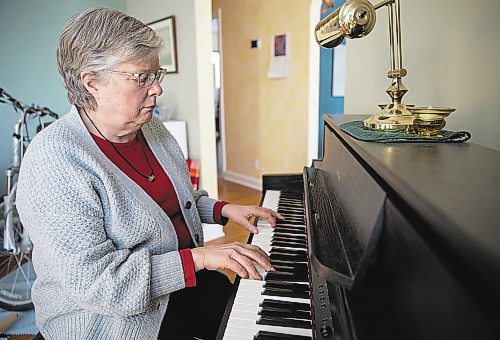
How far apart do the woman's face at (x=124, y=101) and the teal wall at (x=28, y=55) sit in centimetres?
239

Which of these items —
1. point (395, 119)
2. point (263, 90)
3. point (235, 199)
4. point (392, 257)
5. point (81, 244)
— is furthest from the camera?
point (263, 90)

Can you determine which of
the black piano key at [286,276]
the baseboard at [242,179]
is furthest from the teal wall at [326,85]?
the black piano key at [286,276]

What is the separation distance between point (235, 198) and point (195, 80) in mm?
1653

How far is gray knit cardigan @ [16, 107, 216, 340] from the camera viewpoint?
0.81m

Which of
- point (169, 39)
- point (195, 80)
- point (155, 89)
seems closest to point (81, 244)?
point (155, 89)

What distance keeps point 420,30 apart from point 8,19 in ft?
9.88

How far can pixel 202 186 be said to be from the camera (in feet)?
9.53

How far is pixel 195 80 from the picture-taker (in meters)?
2.74

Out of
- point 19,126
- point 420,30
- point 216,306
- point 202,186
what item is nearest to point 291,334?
point 216,306

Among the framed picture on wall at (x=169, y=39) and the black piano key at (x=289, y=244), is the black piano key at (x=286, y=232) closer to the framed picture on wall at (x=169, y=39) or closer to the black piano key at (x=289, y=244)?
the black piano key at (x=289, y=244)

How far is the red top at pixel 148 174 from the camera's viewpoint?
1.05 m

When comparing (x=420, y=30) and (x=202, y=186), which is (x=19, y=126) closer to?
(x=202, y=186)

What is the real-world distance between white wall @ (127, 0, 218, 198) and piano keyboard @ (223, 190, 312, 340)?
1.74 m

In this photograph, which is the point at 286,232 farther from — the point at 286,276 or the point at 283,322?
the point at 283,322
